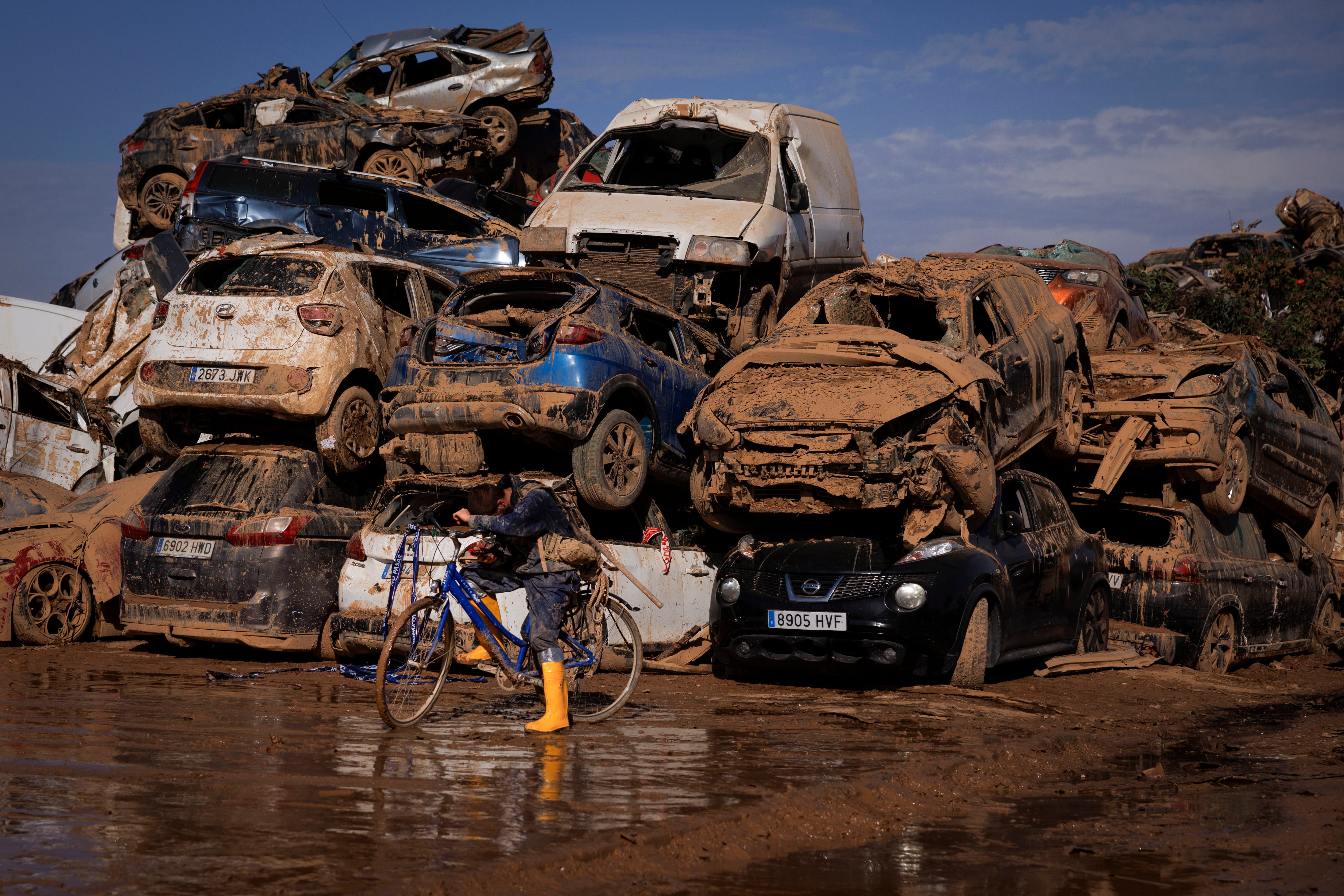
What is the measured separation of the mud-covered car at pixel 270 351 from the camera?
10.2 metres

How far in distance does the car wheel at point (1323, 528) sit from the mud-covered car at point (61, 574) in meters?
11.5

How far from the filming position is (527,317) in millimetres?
10203

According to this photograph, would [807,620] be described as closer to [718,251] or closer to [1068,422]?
[1068,422]

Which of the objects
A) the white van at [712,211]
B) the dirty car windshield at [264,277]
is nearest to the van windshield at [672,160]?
the white van at [712,211]

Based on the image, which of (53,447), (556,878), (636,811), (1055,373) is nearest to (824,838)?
(636,811)

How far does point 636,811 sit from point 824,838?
28.4 inches

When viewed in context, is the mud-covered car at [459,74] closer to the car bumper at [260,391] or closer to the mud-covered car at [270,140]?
the mud-covered car at [270,140]

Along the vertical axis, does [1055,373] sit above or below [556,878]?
above

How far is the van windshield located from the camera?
1277cm

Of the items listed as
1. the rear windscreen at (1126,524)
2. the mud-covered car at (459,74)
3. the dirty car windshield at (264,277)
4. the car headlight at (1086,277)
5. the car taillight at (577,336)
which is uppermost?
the mud-covered car at (459,74)

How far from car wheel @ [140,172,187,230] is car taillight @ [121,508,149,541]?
1081cm

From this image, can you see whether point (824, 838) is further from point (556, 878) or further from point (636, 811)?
point (556, 878)

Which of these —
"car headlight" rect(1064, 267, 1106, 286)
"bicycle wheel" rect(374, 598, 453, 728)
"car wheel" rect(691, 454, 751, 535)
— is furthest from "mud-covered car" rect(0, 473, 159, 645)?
"car headlight" rect(1064, 267, 1106, 286)

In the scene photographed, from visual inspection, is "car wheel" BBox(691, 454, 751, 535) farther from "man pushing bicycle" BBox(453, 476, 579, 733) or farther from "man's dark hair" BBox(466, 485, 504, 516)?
"man's dark hair" BBox(466, 485, 504, 516)
